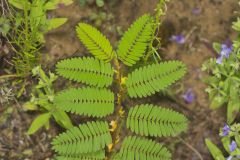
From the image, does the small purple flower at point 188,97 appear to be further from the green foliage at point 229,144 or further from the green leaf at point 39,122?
the green leaf at point 39,122

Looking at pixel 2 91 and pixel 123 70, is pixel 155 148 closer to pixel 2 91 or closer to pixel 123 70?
pixel 123 70

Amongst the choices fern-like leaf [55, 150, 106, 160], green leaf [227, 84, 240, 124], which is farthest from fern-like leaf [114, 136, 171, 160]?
green leaf [227, 84, 240, 124]

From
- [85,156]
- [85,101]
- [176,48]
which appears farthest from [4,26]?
[176,48]

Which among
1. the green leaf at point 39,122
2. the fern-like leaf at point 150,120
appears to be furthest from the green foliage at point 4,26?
the fern-like leaf at point 150,120

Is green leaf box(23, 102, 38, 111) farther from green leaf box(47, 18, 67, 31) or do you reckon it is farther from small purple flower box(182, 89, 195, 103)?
small purple flower box(182, 89, 195, 103)

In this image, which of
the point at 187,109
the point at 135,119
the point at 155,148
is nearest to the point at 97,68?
the point at 135,119

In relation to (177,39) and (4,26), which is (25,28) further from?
(177,39)
